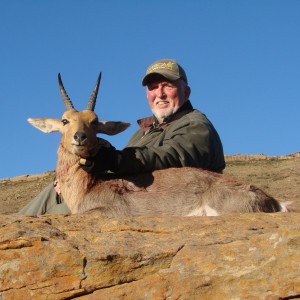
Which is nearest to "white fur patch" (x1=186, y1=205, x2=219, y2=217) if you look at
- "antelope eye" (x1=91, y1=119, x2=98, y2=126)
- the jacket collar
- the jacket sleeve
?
the jacket sleeve

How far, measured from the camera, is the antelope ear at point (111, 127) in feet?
29.3

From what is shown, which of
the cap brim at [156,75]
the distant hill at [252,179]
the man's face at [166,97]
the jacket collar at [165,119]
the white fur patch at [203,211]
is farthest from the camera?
the distant hill at [252,179]

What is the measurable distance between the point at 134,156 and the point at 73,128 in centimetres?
94

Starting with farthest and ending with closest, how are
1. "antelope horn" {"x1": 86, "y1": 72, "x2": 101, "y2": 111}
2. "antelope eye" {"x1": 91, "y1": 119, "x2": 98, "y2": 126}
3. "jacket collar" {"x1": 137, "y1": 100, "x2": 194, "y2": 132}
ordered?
"jacket collar" {"x1": 137, "y1": 100, "x2": 194, "y2": 132}
"antelope horn" {"x1": 86, "y1": 72, "x2": 101, "y2": 111}
"antelope eye" {"x1": 91, "y1": 119, "x2": 98, "y2": 126}

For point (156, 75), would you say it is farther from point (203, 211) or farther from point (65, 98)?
point (203, 211)

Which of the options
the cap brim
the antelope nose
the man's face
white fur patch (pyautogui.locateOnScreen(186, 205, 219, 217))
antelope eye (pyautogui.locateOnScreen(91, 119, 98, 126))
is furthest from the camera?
the man's face

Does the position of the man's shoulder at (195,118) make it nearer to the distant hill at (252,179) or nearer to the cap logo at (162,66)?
the cap logo at (162,66)

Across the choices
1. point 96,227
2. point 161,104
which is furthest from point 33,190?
point 96,227

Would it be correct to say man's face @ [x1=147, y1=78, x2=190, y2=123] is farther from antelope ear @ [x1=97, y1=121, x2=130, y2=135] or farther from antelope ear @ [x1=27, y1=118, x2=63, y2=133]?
antelope ear @ [x1=27, y1=118, x2=63, y2=133]

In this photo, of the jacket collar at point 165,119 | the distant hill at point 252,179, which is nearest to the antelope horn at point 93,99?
the jacket collar at point 165,119

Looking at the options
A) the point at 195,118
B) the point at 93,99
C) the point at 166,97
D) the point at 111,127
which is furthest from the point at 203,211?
the point at 166,97

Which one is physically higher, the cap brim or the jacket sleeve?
the cap brim

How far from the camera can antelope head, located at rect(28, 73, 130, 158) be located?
314 inches

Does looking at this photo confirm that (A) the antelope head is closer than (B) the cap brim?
Yes
